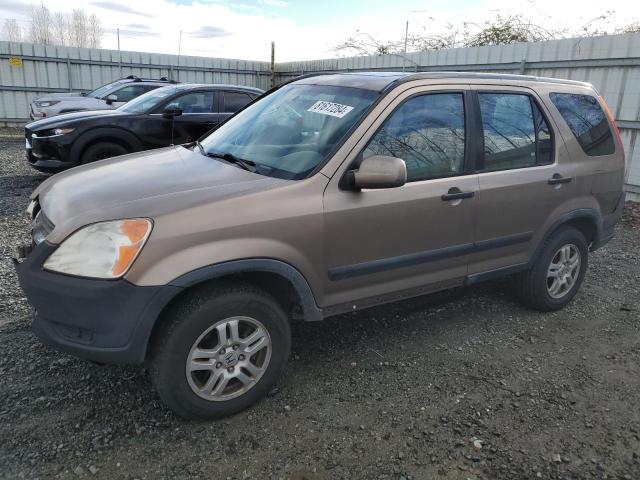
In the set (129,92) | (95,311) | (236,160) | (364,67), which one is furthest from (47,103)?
(95,311)

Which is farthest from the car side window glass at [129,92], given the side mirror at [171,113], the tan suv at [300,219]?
the tan suv at [300,219]

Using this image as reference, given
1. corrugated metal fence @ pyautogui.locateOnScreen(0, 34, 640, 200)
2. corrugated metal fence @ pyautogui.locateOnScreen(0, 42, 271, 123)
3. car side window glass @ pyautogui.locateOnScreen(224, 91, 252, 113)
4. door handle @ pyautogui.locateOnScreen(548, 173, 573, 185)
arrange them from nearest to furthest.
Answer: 1. door handle @ pyautogui.locateOnScreen(548, 173, 573, 185)
2. corrugated metal fence @ pyautogui.locateOnScreen(0, 34, 640, 200)
3. car side window glass @ pyautogui.locateOnScreen(224, 91, 252, 113)
4. corrugated metal fence @ pyautogui.locateOnScreen(0, 42, 271, 123)

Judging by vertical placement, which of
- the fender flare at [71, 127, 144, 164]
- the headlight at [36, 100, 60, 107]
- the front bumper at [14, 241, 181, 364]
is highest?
the headlight at [36, 100, 60, 107]

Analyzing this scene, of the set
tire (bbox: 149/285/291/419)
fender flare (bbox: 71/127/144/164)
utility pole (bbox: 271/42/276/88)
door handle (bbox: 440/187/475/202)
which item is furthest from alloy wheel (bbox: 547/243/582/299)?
utility pole (bbox: 271/42/276/88)

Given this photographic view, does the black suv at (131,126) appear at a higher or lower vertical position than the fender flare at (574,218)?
higher

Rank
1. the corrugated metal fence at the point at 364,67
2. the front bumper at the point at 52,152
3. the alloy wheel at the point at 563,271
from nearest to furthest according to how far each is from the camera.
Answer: the alloy wheel at the point at 563,271 < the front bumper at the point at 52,152 < the corrugated metal fence at the point at 364,67

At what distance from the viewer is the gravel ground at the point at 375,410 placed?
2.51 m

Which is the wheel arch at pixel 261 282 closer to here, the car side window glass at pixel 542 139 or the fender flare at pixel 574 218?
the fender flare at pixel 574 218

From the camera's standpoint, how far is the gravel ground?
2.51 m

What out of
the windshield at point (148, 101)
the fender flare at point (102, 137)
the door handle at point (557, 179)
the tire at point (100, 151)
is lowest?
the tire at point (100, 151)

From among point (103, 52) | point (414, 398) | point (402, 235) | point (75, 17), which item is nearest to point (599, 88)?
point (402, 235)

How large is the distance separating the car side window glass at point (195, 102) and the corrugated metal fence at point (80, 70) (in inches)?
358

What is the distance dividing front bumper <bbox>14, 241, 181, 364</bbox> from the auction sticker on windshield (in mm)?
1502

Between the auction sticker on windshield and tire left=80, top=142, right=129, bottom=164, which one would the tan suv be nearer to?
the auction sticker on windshield
